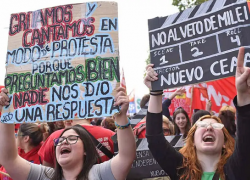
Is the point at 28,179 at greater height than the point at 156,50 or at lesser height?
lesser

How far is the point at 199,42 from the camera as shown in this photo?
2.74 metres

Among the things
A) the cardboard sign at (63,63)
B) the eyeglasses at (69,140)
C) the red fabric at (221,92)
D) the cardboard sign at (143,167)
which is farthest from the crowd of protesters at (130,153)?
the red fabric at (221,92)

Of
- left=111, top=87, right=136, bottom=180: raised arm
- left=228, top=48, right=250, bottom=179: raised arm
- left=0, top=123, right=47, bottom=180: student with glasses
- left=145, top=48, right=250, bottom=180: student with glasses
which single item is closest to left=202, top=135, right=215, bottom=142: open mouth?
left=145, top=48, right=250, bottom=180: student with glasses

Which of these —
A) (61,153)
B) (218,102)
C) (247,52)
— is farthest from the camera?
(218,102)

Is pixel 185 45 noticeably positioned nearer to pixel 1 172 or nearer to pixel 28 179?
pixel 28 179

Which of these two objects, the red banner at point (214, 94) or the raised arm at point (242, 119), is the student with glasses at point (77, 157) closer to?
the raised arm at point (242, 119)

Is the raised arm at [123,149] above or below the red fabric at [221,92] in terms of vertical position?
below

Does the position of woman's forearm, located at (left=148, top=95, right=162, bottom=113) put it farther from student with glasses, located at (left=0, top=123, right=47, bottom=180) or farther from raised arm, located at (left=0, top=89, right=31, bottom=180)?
student with glasses, located at (left=0, top=123, right=47, bottom=180)

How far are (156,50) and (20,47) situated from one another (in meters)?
1.35

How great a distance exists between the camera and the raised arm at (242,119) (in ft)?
7.16

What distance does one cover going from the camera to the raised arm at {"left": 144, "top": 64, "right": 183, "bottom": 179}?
2697 mm

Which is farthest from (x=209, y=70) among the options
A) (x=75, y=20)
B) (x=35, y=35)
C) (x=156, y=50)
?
(x=35, y=35)

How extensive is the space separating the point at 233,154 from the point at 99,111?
3.72 feet

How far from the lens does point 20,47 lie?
3.22 m
